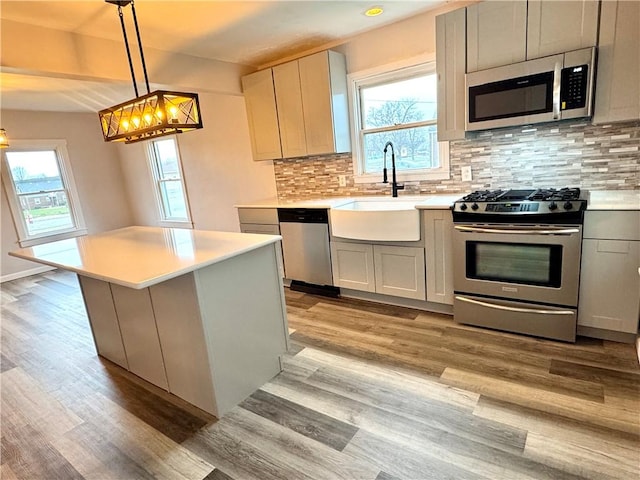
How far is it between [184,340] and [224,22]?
2.44 metres

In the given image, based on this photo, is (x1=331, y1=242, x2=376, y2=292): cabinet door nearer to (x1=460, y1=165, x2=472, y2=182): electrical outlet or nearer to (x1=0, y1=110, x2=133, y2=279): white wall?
(x1=460, y1=165, x2=472, y2=182): electrical outlet

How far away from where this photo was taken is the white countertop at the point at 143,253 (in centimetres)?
160

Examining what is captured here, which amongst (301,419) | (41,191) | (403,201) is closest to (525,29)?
(403,201)

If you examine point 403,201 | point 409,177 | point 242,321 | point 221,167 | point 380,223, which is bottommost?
point 242,321

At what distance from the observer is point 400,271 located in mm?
2982

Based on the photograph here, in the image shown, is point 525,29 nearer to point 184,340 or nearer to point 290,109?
point 290,109

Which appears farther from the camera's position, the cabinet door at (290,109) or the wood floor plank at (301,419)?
the cabinet door at (290,109)

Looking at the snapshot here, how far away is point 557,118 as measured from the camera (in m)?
2.32

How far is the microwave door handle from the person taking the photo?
2246 millimetres

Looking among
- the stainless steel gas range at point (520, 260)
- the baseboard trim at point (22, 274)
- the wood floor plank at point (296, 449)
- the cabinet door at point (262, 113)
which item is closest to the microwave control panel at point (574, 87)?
the stainless steel gas range at point (520, 260)

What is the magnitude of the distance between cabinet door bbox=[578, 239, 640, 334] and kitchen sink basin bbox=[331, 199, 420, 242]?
1096mm

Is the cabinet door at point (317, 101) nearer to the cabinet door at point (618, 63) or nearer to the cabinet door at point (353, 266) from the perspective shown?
the cabinet door at point (353, 266)

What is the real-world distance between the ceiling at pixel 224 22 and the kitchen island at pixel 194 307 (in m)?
1.58

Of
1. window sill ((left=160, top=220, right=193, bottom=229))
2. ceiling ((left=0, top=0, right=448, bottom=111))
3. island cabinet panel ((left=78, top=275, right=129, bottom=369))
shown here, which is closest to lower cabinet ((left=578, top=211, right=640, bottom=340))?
ceiling ((left=0, top=0, right=448, bottom=111))
